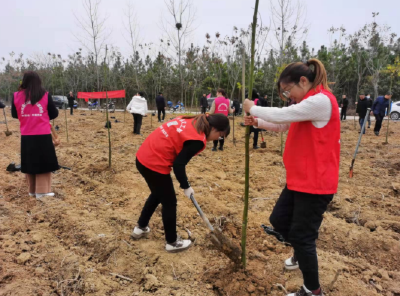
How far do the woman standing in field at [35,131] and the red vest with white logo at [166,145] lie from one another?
1862 mm

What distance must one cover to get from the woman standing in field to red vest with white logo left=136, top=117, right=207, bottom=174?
6.11 feet

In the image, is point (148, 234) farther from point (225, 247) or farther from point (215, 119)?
point (215, 119)

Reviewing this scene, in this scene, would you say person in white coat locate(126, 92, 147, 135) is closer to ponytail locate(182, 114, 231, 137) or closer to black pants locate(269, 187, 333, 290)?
ponytail locate(182, 114, 231, 137)

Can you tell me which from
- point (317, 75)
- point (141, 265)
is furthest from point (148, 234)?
point (317, 75)

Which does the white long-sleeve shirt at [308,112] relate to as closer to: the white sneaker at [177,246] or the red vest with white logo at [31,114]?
the white sneaker at [177,246]

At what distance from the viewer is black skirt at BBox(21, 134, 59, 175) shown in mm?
3357

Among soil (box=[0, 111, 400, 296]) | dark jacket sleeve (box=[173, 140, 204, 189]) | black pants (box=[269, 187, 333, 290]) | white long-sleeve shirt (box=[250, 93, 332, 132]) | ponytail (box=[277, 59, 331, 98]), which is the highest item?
ponytail (box=[277, 59, 331, 98])

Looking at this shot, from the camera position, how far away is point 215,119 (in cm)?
218

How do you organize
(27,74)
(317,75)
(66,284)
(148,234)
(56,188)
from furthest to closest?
(56,188) < (27,74) < (148,234) < (66,284) < (317,75)

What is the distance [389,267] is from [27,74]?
4368 millimetres

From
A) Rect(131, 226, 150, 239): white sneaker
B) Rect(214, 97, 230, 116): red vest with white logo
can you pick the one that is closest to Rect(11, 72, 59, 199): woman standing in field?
Rect(131, 226, 150, 239): white sneaker

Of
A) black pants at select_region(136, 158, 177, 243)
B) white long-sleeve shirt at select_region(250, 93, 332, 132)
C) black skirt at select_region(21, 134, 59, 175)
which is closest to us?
white long-sleeve shirt at select_region(250, 93, 332, 132)

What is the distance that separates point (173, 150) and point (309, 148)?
108cm

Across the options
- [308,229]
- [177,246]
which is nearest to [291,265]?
[308,229]
